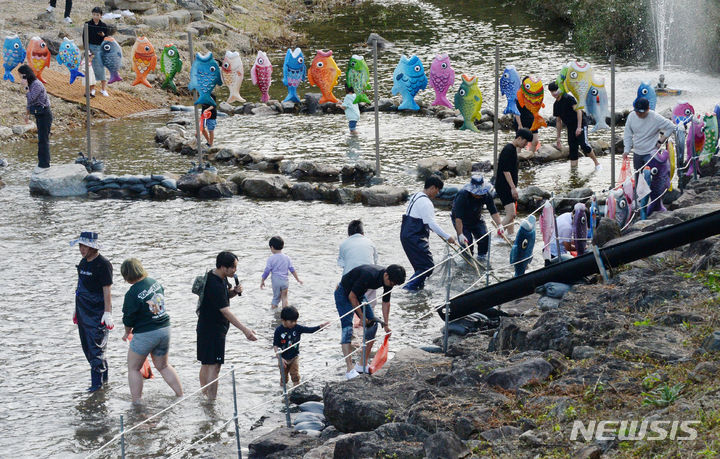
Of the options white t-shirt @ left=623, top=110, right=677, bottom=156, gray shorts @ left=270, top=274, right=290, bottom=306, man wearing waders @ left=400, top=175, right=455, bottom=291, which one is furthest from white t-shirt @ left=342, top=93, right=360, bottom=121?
gray shorts @ left=270, top=274, right=290, bottom=306

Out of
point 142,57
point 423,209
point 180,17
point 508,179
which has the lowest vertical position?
point 423,209

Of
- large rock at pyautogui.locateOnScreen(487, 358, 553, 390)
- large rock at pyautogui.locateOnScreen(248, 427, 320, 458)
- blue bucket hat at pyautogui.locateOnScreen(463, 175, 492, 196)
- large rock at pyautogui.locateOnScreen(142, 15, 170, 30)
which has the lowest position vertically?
large rock at pyautogui.locateOnScreen(248, 427, 320, 458)

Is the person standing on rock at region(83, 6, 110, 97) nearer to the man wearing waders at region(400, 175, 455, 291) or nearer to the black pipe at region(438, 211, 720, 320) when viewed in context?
the man wearing waders at region(400, 175, 455, 291)

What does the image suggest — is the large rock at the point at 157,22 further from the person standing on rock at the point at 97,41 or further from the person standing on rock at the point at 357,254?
the person standing on rock at the point at 357,254

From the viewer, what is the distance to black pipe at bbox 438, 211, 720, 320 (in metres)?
8.40

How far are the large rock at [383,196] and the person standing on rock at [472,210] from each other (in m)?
2.47

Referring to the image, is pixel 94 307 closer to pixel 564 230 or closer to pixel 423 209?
pixel 423 209

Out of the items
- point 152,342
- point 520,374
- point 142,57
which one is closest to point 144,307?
point 152,342

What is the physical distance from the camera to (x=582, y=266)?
30.7ft

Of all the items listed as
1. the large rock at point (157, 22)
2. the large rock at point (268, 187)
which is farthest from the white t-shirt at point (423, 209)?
the large rock at point (157, 22)

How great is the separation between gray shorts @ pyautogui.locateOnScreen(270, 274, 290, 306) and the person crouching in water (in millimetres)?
2058

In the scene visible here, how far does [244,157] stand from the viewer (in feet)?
54.6

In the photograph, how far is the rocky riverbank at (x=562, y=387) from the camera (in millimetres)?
5836

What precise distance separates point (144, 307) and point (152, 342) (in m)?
0.33
